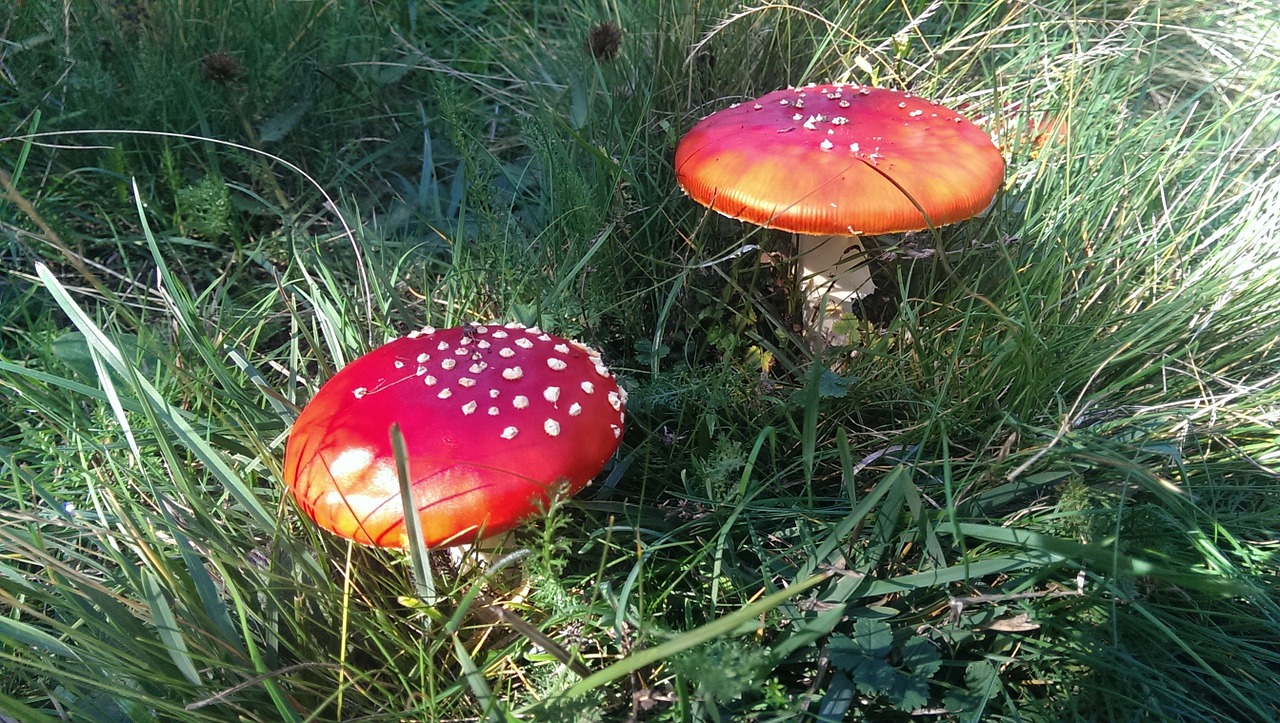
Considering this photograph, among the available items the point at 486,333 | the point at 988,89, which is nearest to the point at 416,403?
the point at 486,333

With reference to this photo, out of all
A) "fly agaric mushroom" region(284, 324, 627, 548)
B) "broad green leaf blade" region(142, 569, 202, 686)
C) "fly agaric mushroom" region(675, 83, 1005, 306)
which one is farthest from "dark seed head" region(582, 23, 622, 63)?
"broad green leaf blade" region(142, 569, 202, 686)

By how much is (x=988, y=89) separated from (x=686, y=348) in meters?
1.53

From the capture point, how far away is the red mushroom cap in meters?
1.48

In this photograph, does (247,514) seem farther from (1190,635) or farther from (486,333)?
(1190,635)

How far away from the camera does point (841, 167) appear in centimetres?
151

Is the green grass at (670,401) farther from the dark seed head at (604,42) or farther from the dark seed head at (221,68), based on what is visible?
the dark seed head at (604,42)

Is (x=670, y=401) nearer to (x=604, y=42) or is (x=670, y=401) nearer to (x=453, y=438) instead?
(x=453, y=438)

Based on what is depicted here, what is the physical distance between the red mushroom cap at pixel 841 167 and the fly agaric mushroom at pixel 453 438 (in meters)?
0.53

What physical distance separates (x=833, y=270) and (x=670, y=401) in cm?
64

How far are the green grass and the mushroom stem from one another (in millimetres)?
100

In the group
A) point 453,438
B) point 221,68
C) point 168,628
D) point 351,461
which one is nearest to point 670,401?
point 453,438

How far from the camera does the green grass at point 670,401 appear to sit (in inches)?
48.9

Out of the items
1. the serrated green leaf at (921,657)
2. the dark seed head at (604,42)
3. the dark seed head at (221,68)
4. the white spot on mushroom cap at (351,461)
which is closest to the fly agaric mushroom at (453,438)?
the white spot on mushroom cap at (351,461)

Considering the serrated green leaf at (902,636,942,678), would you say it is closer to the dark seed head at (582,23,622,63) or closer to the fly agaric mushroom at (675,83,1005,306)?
the fly agaric mushroom at (675,83,1005,306)
